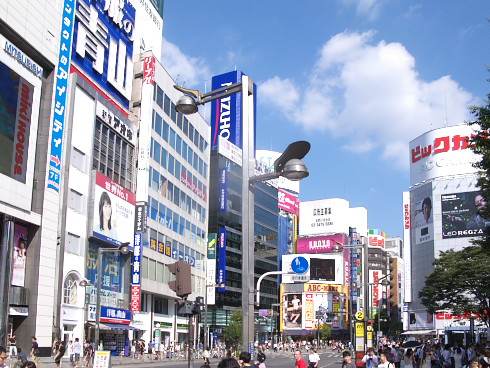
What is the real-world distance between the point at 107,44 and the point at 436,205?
73081 mm

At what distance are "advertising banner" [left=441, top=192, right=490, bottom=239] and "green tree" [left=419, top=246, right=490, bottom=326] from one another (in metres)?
48.8

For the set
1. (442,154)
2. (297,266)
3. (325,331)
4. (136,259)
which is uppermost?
(442,154)

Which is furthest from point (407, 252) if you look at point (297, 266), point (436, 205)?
point (297, 266)

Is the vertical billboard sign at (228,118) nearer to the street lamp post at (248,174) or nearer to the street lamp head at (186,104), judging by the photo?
the street lamp head at (186,104)

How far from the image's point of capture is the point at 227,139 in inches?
3952

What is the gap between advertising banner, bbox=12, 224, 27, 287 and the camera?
124ft

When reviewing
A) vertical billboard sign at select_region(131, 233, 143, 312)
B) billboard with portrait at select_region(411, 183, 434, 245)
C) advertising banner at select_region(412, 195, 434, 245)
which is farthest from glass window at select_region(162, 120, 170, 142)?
advertising banner at select_region(412, 195, 434, 245)

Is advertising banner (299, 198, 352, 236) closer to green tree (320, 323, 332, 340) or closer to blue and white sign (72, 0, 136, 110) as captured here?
green tree (320, 323, 332, 340)

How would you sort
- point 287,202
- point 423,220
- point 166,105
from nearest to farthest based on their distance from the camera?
1. point 166,105
2. point 423,220
3. point 287,202

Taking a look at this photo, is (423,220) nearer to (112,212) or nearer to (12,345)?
(112,212)

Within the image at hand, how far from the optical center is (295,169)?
10.1 m

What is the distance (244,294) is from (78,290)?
39398 millimetres

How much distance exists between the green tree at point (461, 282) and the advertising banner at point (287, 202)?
79.3 metres

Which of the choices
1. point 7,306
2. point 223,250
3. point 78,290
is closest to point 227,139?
point 223,250
